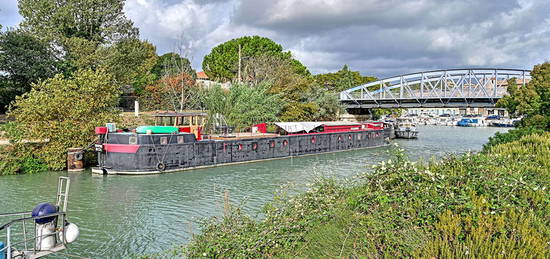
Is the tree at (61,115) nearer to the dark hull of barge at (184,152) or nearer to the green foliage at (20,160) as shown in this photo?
the green foliage at (20,160)

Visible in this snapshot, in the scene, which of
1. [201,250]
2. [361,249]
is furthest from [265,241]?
[361,249]

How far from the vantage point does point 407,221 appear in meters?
6.51

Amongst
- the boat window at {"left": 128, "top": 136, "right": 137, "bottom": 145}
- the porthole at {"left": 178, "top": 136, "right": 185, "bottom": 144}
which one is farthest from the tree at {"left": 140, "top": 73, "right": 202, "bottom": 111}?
the boat window at {"left": 128, "top": 136, "right": 137, "bottom": 145}

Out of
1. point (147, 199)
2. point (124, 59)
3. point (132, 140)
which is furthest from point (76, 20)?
point (147, 199)

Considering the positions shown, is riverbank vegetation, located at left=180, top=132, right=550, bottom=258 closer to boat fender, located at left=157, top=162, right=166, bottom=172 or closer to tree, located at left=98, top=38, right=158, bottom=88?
boat fender, located at left=157, top=162, right=166, bottom=172

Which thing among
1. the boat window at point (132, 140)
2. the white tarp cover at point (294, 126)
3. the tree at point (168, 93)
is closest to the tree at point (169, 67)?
the tree at point (168, 93)

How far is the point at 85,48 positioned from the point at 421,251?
1566 inches

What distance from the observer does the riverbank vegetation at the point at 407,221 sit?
5941 millimetres

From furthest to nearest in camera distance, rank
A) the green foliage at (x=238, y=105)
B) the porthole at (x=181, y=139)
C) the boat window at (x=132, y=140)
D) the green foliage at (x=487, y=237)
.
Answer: the green foliage at (x=238, y=105)
the porthole at (x=181, y=139)
the boat window at (x=132, y=140)
the green foliage at (x=487, y=237)

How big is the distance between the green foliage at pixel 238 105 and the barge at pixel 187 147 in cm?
259

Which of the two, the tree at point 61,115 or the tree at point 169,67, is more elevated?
the tree at point 169,67

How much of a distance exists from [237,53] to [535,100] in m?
45.1

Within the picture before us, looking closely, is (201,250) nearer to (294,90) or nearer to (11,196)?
(11,196)

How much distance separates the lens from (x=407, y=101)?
2473 inches
